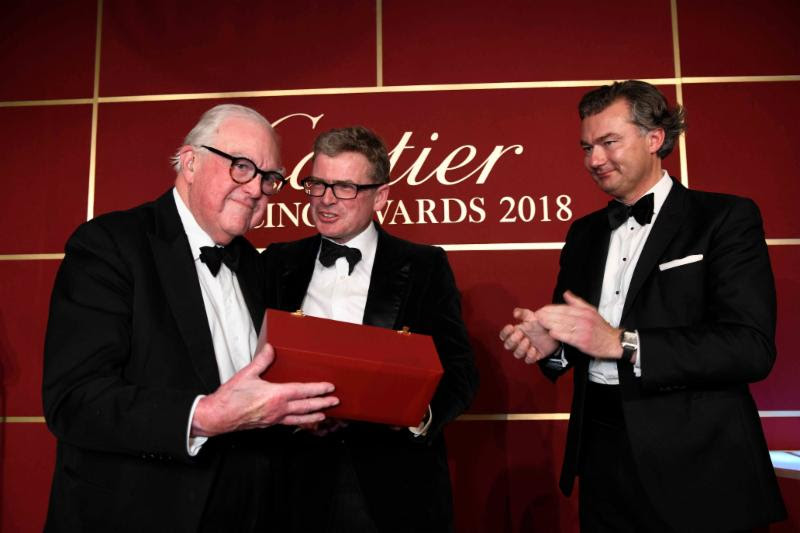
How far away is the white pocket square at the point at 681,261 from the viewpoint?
6.86 ft

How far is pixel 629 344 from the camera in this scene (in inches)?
79.2

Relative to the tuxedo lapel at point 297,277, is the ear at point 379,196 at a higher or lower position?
higher

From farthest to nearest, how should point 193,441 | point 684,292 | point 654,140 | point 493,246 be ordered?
point 493,246 → point 654,140 → point 684,292 → point 193,441

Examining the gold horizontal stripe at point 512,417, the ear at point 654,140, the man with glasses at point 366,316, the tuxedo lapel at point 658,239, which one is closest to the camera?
the tuxedo lapel at point 658,239

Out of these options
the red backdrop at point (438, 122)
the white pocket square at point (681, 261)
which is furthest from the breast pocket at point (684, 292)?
the red backdrop at point (438, 122)

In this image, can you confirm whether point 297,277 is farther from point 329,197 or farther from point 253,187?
point 253,187

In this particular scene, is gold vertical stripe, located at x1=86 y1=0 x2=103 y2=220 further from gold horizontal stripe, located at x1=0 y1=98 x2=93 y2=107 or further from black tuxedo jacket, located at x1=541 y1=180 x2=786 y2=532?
black tuxedo jacket, located at x1=541 y1=180 x2=786 y2=532

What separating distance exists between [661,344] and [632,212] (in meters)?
0.53

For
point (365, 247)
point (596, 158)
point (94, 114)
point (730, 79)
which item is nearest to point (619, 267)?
point (596, 158)

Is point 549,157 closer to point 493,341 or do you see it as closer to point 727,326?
point 493,341

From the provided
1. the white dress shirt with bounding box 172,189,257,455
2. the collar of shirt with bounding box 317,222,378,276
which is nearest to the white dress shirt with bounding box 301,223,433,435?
the collar of shirt with bounding box 317,222,378,276

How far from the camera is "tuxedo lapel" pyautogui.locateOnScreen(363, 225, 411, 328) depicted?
7.82ft

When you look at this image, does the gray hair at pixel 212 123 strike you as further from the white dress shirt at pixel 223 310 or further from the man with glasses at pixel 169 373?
the white dress shirt at pixel 223 310

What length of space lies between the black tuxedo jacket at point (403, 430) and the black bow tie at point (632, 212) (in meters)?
0.58
